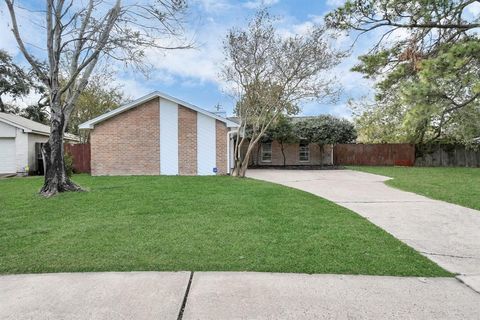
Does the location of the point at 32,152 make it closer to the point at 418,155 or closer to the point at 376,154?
the point at 376,154

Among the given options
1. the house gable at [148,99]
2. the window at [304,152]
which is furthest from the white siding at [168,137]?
the window at [304,152]

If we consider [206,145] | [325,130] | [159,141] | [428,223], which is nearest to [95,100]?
[159,141]

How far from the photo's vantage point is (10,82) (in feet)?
96.2

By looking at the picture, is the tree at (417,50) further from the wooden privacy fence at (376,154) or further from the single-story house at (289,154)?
the single-story house at (289,154)

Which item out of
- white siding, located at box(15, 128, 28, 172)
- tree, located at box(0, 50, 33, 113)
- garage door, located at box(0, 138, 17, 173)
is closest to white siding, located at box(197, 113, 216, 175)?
white siding, located at box(15, 128, 28, 172)

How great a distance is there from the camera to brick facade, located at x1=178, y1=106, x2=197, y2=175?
15875 mm

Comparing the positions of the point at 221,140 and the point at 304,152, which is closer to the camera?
the point at 221,140

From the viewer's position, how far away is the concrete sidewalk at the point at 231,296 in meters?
2.86

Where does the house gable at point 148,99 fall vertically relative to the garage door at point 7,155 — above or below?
above

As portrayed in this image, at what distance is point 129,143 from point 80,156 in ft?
12.1

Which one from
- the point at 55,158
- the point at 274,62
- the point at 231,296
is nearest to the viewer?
the point at 231,296

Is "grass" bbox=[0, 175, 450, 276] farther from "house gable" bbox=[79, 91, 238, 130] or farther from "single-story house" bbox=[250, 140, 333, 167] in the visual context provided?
"single-story house" bbox=[250, 140, 333, 167]

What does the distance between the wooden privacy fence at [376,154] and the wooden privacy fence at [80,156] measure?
16941mm

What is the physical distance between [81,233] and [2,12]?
7.66 m
